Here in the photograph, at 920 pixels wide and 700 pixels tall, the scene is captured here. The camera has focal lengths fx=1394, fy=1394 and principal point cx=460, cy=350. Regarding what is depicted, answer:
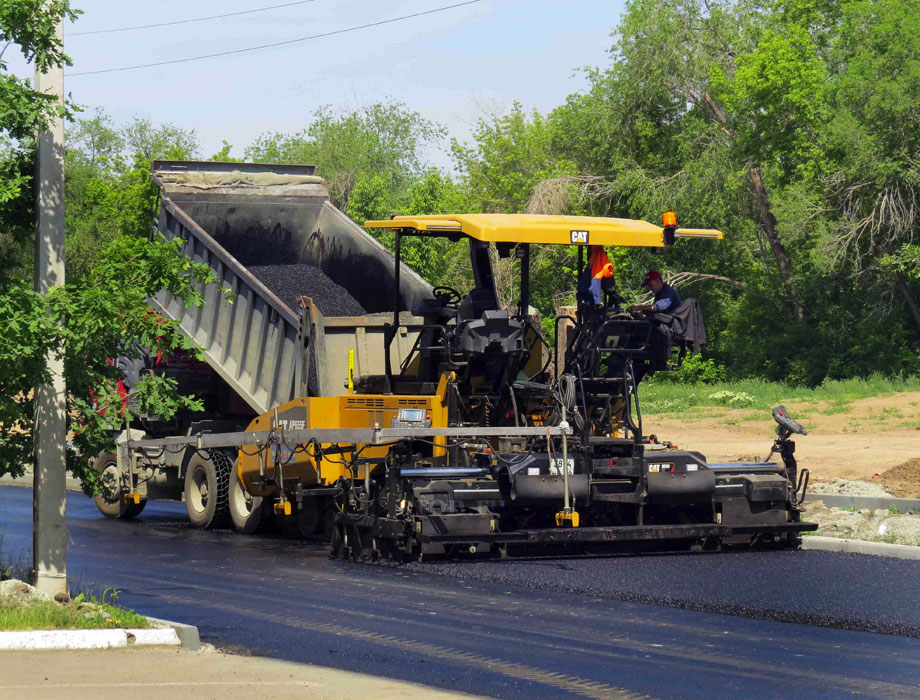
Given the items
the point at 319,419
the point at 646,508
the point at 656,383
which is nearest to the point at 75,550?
the point at 319,419

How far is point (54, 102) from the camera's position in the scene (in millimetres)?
8602

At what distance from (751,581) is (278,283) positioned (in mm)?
6668

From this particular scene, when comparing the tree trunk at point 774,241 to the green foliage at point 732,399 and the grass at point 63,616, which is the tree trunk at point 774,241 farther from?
the grass at point 63,616

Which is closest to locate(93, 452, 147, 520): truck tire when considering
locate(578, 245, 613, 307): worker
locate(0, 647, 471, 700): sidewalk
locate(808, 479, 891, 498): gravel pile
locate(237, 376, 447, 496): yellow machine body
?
locate(237, 376, 447, 496): yellow machine body

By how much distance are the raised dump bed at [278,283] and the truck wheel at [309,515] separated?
1.07m

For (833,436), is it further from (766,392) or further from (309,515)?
(309,515)

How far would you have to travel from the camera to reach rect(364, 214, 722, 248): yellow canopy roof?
12.2 m

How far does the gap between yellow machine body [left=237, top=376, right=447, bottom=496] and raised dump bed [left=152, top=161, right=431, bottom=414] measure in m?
0.32

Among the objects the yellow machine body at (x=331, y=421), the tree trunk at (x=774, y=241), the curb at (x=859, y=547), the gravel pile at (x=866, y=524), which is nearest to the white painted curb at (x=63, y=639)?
the yellow machine body at (x=331, y=421)

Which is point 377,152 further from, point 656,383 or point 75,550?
point 75,550

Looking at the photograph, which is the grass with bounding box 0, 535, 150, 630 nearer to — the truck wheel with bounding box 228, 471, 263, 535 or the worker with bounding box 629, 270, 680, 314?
the worker with bounding box 629, 270, 680, 314

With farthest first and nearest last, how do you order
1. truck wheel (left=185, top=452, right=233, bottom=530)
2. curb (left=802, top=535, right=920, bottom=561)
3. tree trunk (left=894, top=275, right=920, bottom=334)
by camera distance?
1. tree trunk (left=894, top=275, right=920, bottom=334)
2. truck wheel (left=185, top=452, right=233, bottom=530)
3. curb (left=802, top=535, right=920, bottom=561)

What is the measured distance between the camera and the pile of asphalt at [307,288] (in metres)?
14.7

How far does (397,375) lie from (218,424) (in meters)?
3.17
